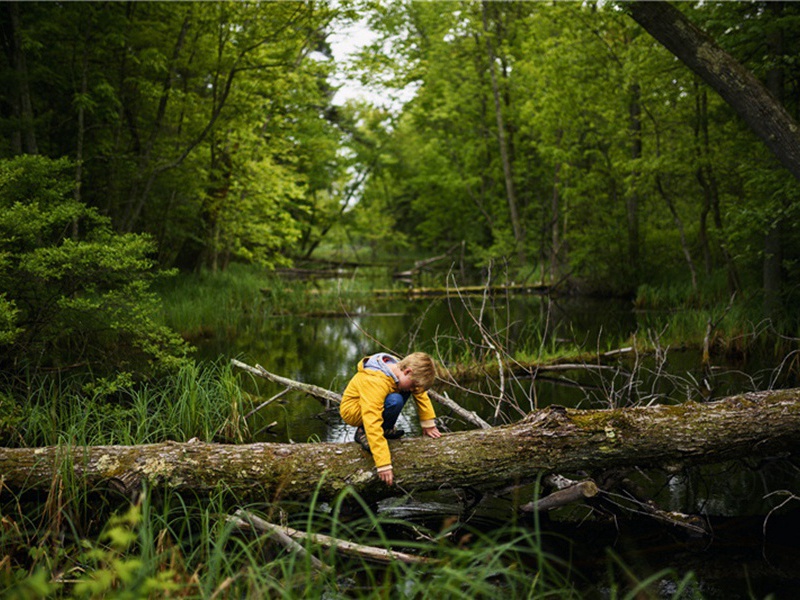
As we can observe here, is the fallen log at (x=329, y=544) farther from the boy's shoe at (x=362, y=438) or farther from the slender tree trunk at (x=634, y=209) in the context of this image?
the slender tree trunk at (x=634, y=209)

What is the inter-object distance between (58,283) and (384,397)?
363 centimetres

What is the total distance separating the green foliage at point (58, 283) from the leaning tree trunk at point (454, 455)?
1.64 metres

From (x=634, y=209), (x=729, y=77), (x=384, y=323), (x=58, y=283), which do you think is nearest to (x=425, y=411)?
(x=58, y=283)

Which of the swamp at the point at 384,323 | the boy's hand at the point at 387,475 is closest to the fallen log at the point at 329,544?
the swamp at the point at 384,323

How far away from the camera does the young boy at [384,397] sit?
3654 millimetres

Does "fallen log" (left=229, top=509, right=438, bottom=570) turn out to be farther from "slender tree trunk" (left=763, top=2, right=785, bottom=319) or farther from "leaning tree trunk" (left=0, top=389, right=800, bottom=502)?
"slender tree trunk" (left=763, top=2, right=785, bottom=319)

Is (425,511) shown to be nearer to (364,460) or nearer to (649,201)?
(364,460)

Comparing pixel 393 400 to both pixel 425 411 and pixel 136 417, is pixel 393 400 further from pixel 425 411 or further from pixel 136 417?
pixel 136 417

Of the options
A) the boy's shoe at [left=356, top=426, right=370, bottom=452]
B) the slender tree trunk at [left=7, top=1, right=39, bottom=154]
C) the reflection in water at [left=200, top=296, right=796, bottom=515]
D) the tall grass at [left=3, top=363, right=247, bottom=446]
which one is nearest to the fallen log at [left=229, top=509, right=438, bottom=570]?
the boy's shoe at [left=356, top=426, right=370, bottom=452]

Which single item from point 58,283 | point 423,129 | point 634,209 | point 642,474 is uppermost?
point 423,129

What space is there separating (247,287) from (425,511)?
39.1 feet

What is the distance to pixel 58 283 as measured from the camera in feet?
18.3

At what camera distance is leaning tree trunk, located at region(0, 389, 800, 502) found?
3.70m

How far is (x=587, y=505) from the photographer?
4266mm
